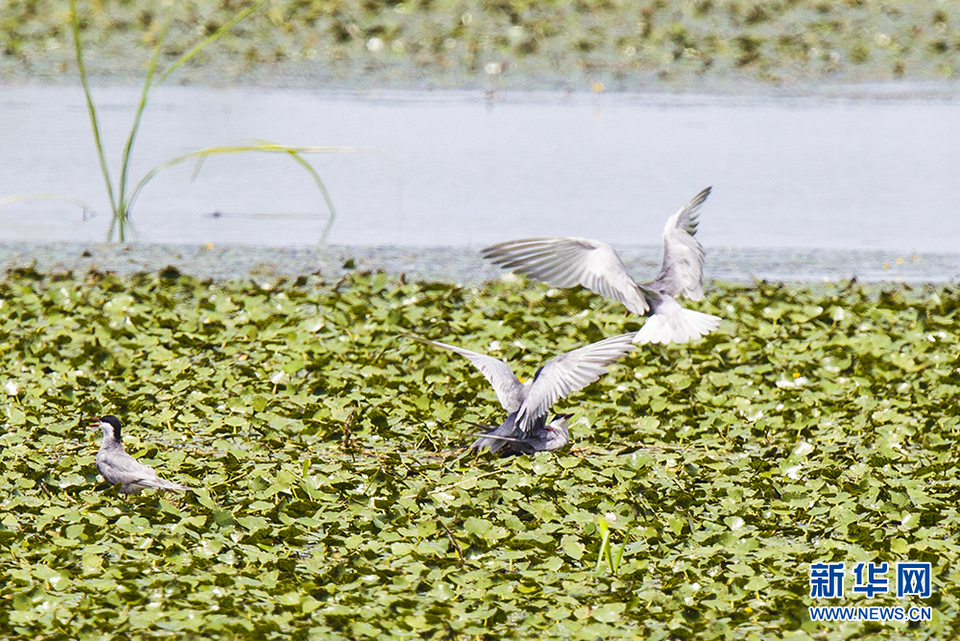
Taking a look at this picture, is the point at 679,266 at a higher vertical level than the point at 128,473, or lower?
higher

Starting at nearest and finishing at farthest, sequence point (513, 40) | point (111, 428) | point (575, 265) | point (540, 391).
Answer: point (111, 428), point (540, 391), point (575, 265), point (513, 40)

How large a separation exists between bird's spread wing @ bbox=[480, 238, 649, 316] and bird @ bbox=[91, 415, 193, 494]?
1.40 metres

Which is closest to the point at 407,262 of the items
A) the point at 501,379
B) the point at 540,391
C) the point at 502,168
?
the point at 502,168

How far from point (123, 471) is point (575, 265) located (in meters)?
1.77

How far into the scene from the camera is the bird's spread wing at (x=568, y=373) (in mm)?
4695

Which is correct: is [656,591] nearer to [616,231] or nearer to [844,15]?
[616,231]

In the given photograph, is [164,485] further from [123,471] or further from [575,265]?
[575,265]

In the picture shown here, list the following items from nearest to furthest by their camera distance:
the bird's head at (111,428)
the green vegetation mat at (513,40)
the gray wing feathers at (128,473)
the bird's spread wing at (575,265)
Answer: the gray wing feathers at (128,473), the bird's head at (111,428), the bird's spread wing at (575,265), the green vegetation mat at (513,40)

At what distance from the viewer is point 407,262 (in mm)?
8266

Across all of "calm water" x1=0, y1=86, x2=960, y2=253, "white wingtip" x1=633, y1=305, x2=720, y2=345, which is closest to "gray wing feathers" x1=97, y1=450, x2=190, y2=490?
"white wingtip" x1=633, y1=305, x2=720, y2=345

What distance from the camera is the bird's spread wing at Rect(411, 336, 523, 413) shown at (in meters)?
4.88

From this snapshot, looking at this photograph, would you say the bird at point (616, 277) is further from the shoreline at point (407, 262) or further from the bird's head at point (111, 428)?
the shoreline at point (407, 262)

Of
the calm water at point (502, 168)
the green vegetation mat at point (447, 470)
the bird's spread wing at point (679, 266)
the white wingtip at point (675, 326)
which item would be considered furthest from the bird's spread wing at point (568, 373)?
the calm water at point (502, 168)

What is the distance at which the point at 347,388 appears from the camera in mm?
5809
